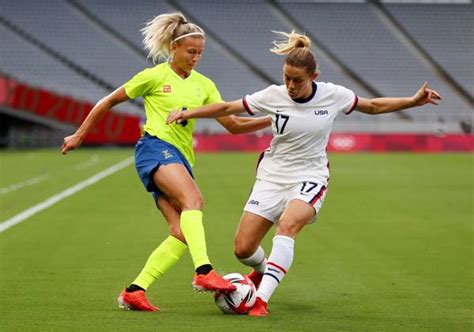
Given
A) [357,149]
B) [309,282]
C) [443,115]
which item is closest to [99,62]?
[357,149]

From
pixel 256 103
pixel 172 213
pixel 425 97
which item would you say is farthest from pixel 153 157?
pixel 425 97

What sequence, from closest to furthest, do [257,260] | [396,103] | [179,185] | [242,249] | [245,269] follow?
1. [179,185]
2. [396,103]
3. [242,249]
4. [257,260]
5. [245,269]

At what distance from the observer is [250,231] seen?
28.0 ft

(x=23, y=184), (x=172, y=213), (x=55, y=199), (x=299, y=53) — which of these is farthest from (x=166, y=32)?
(x=23, y=184)

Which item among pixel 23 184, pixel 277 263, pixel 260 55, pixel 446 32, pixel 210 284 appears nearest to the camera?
pixel 210 284

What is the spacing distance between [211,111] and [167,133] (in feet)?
1.70

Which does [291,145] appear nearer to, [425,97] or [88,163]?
[425,97]

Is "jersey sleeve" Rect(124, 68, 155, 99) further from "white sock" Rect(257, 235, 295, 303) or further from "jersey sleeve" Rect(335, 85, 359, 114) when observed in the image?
"white sock" Rect(257, 235, 295, 303)

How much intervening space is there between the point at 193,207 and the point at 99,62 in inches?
1694

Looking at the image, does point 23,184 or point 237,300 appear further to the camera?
point 23,184

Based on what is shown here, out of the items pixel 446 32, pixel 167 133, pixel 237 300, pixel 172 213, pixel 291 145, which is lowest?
pixel 446 32

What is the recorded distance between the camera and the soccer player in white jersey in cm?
806

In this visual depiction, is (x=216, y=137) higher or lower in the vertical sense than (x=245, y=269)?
lower

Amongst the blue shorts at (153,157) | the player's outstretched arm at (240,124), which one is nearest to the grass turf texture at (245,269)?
the blue shorts at (153,157)
